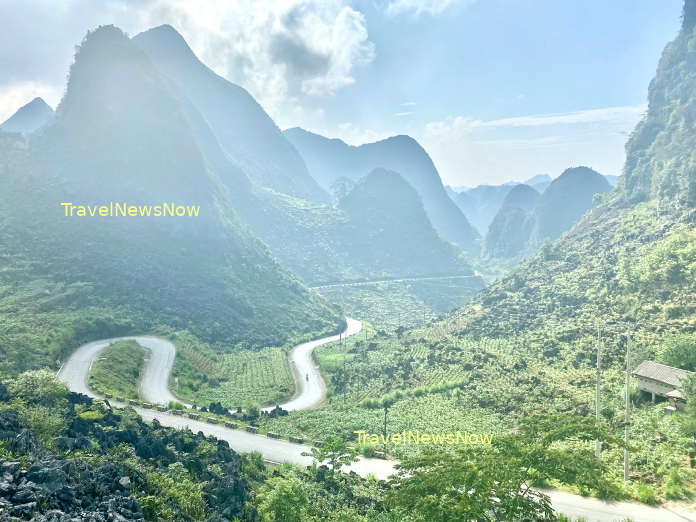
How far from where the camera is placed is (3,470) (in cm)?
1503

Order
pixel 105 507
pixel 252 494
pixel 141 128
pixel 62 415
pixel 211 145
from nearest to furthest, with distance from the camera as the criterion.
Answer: pixel 105 507
pixel 252 494
pixel 62 415
pixel 141 128
pixel 211 145

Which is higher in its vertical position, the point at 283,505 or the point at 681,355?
the point at 681,355

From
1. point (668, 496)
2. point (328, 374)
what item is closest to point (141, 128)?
point (328, 374)

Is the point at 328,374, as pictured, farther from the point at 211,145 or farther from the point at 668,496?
the point at 211,145

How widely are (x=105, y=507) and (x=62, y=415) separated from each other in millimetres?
11747

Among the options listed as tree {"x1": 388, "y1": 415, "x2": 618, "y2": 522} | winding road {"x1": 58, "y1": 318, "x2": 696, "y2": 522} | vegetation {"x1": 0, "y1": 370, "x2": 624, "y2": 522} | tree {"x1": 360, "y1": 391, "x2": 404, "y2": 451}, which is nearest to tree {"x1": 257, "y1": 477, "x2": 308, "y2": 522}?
vegetation {"x1": 0, "y1": 370, "x2": 624, "y2": 522}

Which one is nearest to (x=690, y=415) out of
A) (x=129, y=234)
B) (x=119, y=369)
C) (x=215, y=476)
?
(x=215, y=476)

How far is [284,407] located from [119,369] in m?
17.1

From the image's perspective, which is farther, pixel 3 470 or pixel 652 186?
pixel 652 186

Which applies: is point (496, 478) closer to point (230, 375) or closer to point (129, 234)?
point (230, 375)

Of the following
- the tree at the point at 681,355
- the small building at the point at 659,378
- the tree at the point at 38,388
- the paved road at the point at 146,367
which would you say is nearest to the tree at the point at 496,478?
the small building at the point at 659,378

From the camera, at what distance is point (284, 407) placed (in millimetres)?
51250

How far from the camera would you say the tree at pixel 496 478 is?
15.8m

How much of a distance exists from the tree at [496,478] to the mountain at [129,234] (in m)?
44.3
